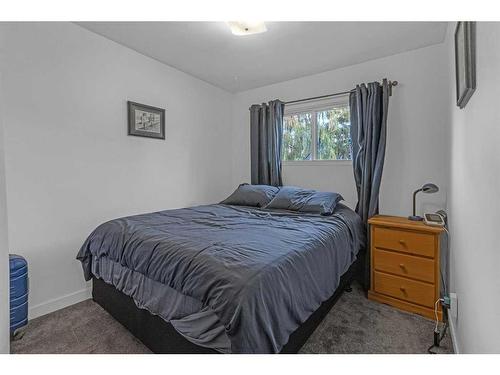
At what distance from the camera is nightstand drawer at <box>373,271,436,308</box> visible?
195 centimetres

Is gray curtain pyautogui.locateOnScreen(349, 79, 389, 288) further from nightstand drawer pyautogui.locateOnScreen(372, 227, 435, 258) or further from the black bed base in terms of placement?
the black bed base

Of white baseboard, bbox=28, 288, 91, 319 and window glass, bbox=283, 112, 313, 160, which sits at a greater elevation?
window glass, bbox=283, 112, 313, 160

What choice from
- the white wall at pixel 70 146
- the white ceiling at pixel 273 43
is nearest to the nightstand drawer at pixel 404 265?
the white ceiling at pixel 273 43

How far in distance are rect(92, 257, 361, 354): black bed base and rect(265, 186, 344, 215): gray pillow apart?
0.86m

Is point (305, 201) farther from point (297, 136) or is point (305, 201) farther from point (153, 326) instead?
point (153, 326)

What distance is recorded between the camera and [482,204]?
3.09 ft

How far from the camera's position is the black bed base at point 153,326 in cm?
128

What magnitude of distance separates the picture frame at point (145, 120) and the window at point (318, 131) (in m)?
1.61

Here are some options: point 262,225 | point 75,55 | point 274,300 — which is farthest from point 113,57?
point 274,300

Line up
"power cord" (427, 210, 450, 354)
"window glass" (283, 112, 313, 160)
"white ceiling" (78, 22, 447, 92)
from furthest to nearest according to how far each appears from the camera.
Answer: "window glass" (283, 112, 313, 160) < "white ceiling" (78, 22, 447, 92) < "power cord" (427, 210, 450, 354)

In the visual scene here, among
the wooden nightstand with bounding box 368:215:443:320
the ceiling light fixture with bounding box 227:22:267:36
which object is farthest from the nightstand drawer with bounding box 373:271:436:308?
Result: the ceiling light fixture with bounding box 227:22:267:36

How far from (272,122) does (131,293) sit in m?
2.54

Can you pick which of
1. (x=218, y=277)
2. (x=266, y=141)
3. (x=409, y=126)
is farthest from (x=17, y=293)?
(x=409, y=126)

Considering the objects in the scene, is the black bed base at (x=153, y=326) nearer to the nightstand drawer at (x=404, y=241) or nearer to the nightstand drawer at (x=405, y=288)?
the nightstand drawer at (x=405, y=288)
